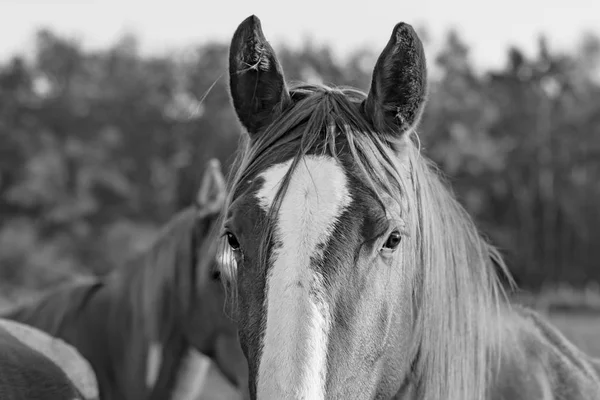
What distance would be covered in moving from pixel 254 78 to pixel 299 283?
0.93 metres

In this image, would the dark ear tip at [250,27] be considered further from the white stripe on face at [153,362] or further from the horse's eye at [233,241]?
the white stripe on face at [153,362]

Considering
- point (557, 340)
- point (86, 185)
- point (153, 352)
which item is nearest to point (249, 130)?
point (557, 340)

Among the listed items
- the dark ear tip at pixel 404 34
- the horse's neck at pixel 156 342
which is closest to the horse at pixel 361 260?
the dark ear tip at pixel 404 34

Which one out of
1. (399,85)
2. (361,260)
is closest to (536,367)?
(361,260)

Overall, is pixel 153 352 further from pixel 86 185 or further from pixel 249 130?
pixel 86 185

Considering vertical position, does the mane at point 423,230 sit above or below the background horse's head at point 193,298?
above

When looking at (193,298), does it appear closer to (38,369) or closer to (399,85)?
(38,369)

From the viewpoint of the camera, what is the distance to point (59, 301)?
5.05m

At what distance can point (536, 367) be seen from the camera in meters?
2.97

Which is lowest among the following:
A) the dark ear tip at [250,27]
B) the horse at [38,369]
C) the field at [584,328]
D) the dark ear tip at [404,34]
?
the field at [584,328]

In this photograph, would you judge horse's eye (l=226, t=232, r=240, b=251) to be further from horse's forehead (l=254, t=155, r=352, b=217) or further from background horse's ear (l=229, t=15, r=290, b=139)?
background horse's ear (l=229, t=15, r=290, b=139)

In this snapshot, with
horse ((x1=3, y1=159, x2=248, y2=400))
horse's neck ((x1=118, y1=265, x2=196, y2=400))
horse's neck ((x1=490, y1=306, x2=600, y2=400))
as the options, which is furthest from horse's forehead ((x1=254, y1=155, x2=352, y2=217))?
horse's neck ((x1=118, y1=265, x2=196, y2=400))

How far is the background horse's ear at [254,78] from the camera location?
272 cm

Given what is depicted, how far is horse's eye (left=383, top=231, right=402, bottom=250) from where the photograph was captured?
7.85 ft
